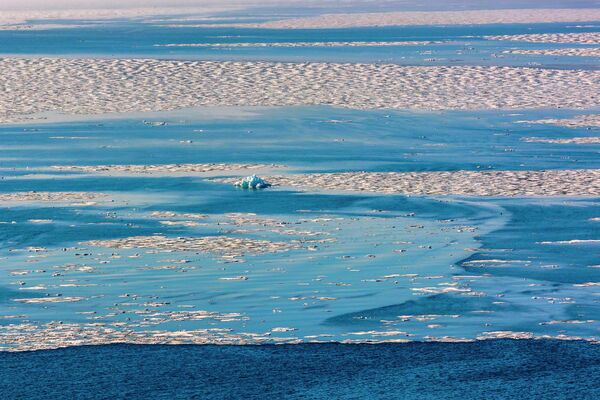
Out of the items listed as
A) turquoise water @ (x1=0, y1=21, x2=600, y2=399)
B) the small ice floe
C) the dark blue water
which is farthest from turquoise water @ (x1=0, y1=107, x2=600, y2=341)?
the dark blue water

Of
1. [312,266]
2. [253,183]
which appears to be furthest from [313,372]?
[253,183]

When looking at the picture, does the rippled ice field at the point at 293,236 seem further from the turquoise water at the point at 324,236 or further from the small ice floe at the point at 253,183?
the small ice floe at the point at 253,183

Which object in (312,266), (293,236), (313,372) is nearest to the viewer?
(313,372)

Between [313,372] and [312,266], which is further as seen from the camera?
[312,266]

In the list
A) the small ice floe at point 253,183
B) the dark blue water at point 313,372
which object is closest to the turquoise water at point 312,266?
the dark blue water at point 313,372

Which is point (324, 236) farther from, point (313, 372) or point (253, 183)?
point (313, 372)

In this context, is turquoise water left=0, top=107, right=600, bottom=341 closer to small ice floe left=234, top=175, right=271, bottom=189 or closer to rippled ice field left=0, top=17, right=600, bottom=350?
rippled ice field left=0, top=17, right=600, bottom=350

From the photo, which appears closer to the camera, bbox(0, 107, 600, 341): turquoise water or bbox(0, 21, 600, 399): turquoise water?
bbox(0, 21, 600, 399): turquoise water

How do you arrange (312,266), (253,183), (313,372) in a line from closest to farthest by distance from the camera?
(313,372) → (312,266) → (253,183)
